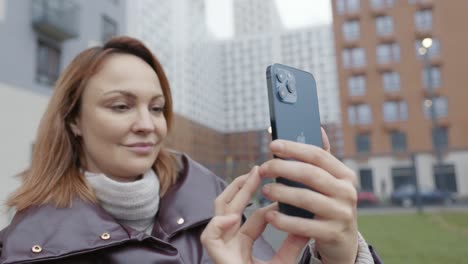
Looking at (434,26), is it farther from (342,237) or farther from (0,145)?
(342,237)

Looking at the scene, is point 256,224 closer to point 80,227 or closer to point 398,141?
point 80,227

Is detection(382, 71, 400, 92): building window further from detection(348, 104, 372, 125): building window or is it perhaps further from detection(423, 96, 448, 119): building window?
detection(423, 96, 448, 119): building window

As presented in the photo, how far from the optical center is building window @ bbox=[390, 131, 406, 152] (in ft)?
54.4

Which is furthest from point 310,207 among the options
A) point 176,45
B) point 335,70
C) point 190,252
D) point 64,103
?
point 176,45

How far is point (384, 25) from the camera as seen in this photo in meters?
17.3

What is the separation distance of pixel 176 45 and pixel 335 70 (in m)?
18.2

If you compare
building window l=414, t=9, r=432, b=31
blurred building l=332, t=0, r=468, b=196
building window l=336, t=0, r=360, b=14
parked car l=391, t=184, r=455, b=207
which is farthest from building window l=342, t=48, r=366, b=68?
parked car l=391, t=184, r=455, b=207

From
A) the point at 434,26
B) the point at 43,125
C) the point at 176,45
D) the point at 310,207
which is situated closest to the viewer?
the point at 310,207

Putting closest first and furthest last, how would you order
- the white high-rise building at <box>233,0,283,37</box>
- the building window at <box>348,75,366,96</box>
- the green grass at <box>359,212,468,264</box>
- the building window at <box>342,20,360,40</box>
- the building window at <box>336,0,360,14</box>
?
the green grass at <box>359,212,468,264</box> → the white high-rise building at <box>233,0,283,37</box> → the building window at <box>348,75,366,96</box> → the building window at <box>342,20,360,40</box> → the building window at <box>336,0,360,14</box>

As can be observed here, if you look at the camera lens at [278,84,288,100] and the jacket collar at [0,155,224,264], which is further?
the jacket collar at [0,155,224,264]

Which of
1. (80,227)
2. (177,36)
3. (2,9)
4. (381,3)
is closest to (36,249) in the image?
(80,227)

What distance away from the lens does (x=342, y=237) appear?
54cm

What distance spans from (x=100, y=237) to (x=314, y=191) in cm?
57

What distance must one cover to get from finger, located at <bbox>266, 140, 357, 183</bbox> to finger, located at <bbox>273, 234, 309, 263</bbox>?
0.14m
